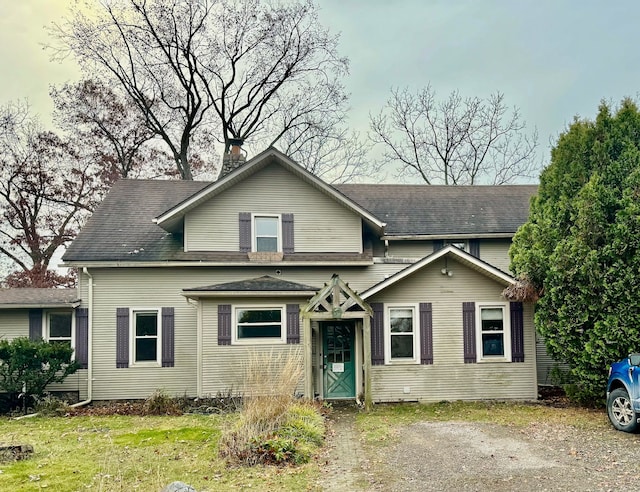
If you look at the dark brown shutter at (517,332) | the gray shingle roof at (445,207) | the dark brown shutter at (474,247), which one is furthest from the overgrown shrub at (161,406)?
the dark brown shutter at (474,247)

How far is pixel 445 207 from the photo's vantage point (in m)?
17.2

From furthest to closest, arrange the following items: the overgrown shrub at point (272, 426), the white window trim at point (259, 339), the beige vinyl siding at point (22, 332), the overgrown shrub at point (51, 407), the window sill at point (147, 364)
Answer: the window sill at point (147, 364) < the beige vinyl siding at point (22, 332) < the white window trim at point (259, 339) < the overgrown shrub at point (51, 407) < the overgrown shrub at point (272, 426)

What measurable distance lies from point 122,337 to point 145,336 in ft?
1.83

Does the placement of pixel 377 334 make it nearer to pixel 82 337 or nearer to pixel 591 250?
pixel 591 250

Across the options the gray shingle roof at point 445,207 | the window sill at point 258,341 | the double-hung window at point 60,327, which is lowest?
the window sill at point 258,341

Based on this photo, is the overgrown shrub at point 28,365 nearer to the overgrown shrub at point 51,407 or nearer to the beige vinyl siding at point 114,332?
the overgrown shrub at point 51,407

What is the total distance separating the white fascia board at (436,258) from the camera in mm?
12242

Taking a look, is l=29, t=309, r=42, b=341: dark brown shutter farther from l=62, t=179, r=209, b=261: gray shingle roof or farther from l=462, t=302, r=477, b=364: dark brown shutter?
l=462, t=302, r=477, b=364: dark brown shutter

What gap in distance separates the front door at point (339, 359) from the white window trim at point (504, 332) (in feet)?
9.90

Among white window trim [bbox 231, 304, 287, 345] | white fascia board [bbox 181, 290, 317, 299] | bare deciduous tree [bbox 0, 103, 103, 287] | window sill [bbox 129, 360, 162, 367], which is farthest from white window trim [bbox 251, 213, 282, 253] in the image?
bare deciduous tree [bbox 0, 103, 103, 287]

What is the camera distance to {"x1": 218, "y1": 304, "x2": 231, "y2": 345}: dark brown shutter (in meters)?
12.9

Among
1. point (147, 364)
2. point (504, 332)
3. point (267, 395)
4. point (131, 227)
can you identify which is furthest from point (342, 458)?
point (131, 227)

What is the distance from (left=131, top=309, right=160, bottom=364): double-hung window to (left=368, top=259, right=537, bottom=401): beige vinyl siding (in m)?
5.69

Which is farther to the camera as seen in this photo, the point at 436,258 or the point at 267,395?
the point at 436,258
